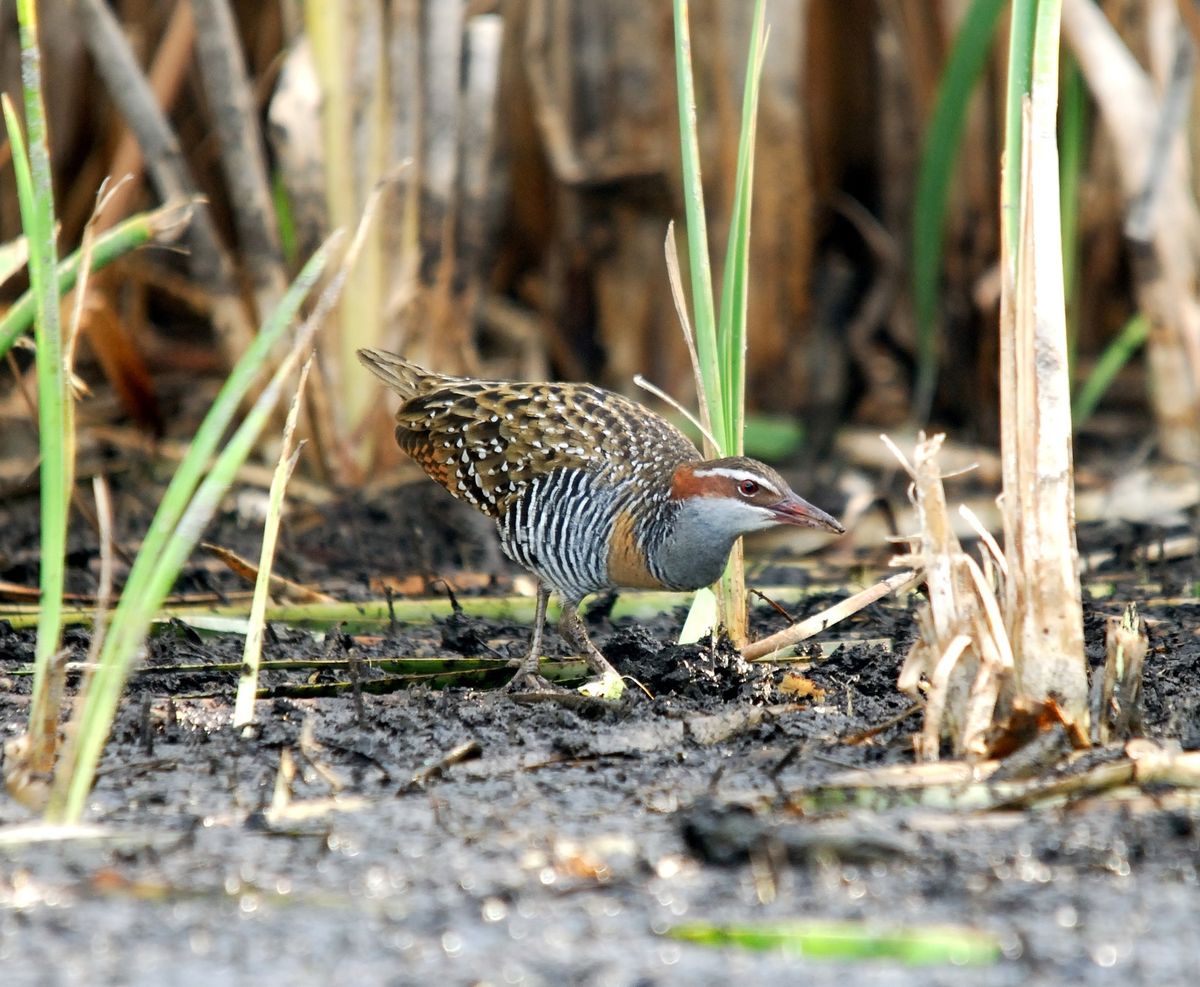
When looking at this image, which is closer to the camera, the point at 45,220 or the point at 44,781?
the point at 45,220

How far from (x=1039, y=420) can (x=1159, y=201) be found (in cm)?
338

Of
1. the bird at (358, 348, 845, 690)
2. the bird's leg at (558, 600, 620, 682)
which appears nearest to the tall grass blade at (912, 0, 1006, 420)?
the bird at (358, 348, 845, 690)

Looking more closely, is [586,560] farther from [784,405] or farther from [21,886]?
[784,405]

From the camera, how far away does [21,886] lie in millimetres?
2469

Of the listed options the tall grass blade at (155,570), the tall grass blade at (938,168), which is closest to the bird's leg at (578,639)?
the tall grass blade at (155,570)

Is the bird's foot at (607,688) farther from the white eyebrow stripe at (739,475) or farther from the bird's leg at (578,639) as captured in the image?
the white eyebrow stripe at (739,475)

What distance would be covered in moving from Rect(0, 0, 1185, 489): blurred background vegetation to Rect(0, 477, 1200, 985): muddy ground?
252 centimetres

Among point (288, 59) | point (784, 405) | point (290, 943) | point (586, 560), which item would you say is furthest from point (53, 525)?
point (784, 405)

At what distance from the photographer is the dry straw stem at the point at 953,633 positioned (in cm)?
294

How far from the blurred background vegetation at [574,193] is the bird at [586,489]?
1426mm

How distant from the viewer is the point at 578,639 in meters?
4.19

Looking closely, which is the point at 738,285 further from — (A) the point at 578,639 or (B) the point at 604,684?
(A) the point at 578,639

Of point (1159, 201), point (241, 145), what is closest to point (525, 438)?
point (241, 145)

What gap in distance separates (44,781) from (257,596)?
495mm
